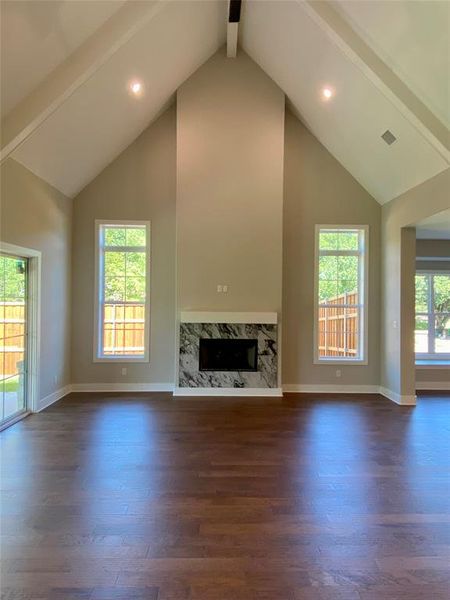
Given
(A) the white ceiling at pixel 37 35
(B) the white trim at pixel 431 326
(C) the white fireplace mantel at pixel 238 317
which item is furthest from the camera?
(B) the white trim at pixel 431 326

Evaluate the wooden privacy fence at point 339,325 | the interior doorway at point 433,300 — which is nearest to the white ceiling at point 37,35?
the wooden privacy fence at point 339,325

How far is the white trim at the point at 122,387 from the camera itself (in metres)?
6.04

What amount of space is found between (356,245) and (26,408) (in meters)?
5.71

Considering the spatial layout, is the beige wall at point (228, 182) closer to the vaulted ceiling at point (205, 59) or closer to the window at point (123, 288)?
the vaulted ceiling at point (205, 59)

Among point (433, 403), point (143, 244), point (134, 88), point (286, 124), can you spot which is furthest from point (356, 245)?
point (134, 88)

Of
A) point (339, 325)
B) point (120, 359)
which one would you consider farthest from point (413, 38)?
point (120, 359)

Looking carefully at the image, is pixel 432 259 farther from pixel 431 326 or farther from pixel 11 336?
pixel 11 336

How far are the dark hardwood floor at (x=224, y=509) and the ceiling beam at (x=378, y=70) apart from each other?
3443 mm

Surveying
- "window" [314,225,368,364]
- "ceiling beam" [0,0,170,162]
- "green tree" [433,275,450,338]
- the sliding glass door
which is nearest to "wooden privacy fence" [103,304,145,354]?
the sliding glass door

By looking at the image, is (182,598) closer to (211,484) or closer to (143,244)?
(211,484)

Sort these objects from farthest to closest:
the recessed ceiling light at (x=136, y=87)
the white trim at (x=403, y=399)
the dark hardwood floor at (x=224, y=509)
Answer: the white trim at (x=403, y=399) → the recessed ceiling light at (x=136, y=87) → the dark hardwood floor at (x=224, y=509)

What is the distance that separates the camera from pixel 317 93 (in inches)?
A: 206

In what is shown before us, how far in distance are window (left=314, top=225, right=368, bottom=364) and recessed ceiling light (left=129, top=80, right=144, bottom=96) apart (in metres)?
3.55

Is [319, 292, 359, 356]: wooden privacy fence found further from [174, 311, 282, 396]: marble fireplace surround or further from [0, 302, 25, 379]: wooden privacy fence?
[0, 302, 25, 379]: wooden privacy fence
